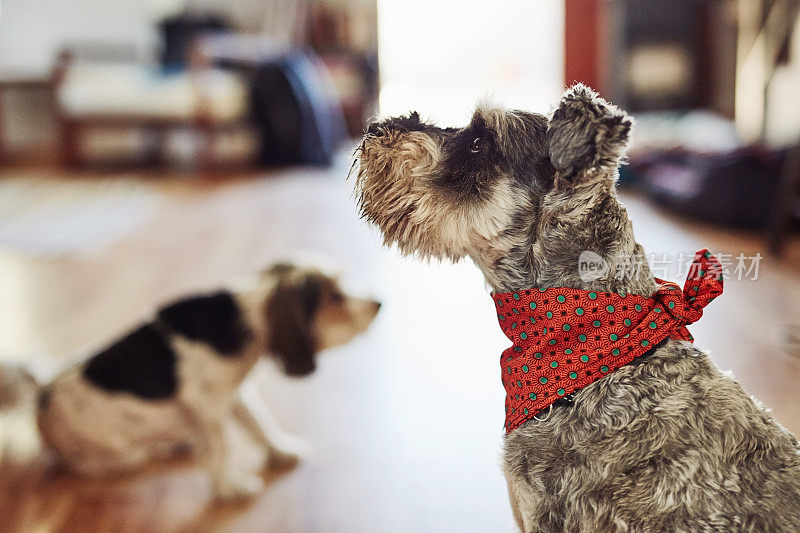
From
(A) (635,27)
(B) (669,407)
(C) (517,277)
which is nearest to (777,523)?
(B) (669,407)

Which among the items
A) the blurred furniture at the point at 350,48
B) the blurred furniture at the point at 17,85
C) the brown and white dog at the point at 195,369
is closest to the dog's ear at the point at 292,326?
the brown and white dog at the point at 195,369

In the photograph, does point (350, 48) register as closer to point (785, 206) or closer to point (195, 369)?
point (785, 206)

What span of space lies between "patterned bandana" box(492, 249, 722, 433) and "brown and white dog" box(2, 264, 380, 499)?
0.99m

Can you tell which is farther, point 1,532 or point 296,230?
point 296,230

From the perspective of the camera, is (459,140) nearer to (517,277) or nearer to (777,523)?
(517,277)

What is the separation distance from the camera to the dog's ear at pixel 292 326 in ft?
6.84

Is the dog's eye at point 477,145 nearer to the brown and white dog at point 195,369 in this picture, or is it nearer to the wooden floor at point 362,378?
the wooden floor at point 362,378

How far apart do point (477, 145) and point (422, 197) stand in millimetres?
125

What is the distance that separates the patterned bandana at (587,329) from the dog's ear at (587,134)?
0.20 m

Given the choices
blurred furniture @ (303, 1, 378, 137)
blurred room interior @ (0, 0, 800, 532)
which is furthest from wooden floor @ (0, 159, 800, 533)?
blurred furniture @ (303, 1, 378, 137)

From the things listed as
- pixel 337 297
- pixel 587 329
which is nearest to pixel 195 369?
pixel 337 297

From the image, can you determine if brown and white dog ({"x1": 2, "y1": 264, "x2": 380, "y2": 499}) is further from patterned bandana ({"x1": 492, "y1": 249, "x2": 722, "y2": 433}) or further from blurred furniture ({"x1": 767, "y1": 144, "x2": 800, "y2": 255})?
blurred furniture ({"x1": 767, "y1": 144, "x2": 800, "y2": 255})

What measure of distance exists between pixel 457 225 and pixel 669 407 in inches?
16.9

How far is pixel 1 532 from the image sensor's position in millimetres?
1896
